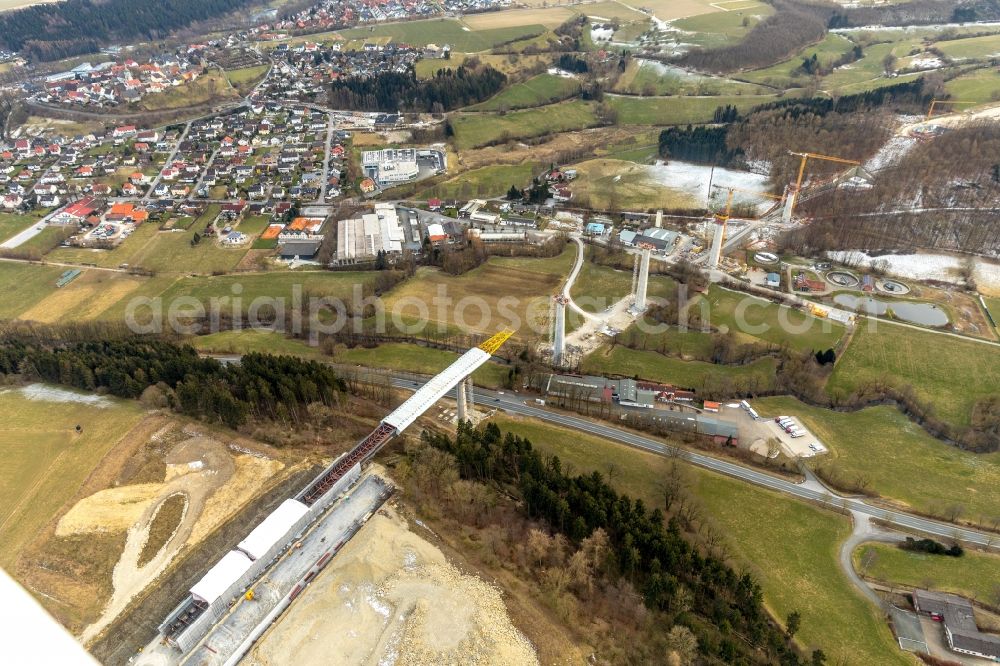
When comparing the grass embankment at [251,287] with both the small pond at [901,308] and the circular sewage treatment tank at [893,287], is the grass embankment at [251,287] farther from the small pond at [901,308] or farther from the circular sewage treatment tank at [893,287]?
the circular sewage treatment tank at [893,287]

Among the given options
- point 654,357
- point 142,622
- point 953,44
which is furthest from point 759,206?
point 953,44

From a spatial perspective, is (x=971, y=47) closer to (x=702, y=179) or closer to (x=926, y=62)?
(x=926, y=62)

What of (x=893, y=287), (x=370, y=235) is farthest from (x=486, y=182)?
(x=893, y=287)

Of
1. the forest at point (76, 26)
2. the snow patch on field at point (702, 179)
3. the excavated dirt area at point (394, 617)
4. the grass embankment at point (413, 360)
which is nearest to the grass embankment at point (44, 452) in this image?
the excavated dirt area at point (394, 617)

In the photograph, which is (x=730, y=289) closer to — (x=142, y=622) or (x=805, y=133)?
(x=805, y=133)

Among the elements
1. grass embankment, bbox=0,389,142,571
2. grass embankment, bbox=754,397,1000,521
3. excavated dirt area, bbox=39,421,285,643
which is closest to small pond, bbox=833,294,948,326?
grass embankment, bbox=754,397,1000,521

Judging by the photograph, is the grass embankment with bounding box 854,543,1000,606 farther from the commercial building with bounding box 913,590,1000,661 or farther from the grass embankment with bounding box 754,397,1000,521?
the grass embankment with bounding box 754,397,1000,521
